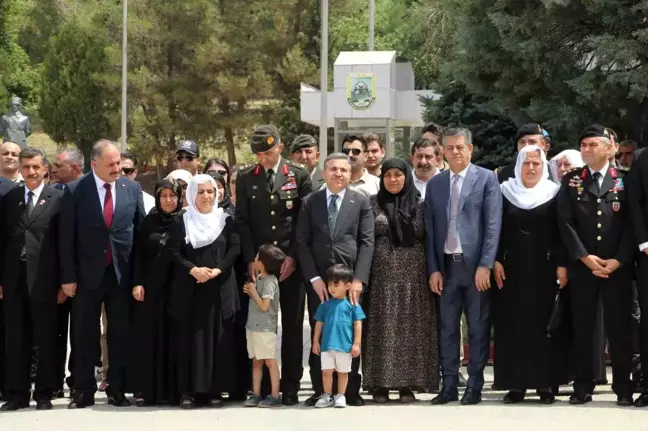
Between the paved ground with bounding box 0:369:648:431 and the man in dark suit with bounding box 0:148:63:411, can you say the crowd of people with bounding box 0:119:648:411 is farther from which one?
the paved ground with bounding box 0:369:648:431

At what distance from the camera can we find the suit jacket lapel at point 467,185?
8.91 m

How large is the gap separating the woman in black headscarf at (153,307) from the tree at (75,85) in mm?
46081

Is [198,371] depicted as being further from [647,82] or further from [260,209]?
[647,82]

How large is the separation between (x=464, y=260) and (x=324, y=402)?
152 centimetres

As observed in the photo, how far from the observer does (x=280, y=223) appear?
9.20m

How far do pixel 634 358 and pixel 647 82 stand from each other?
423 centimetres

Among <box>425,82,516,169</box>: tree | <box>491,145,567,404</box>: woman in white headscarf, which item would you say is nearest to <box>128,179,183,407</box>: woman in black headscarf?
<box>491,145,567,404</box>: woman in white headscarf

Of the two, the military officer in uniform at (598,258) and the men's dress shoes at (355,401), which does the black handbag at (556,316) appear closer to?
the military officer in uniform at (598,258)

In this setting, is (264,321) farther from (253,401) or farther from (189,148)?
(189,148)

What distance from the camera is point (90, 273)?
914 centimetres

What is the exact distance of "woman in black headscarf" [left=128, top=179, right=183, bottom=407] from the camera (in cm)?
919

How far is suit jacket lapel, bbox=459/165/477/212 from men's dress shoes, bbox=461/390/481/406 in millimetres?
1405

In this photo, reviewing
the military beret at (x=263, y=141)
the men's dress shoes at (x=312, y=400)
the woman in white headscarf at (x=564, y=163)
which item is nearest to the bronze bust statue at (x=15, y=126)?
the military beret at (x=263, y=141)

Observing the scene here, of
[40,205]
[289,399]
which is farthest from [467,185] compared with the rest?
[40,205]
